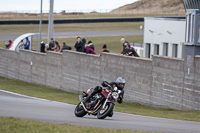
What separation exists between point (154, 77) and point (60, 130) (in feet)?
39.4

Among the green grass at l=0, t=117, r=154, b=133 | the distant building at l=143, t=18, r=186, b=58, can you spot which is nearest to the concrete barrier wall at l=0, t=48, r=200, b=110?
the green grass at l=0, t=117, r=154, b=133

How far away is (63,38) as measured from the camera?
198 feet

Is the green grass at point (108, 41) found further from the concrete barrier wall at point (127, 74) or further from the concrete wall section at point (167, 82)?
the concrete wall section at point (167, 82)

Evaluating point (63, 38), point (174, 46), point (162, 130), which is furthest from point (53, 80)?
point (63, 38)

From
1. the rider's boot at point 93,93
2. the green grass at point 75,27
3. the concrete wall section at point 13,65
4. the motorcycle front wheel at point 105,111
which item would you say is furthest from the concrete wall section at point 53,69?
the green grass at point 75,27

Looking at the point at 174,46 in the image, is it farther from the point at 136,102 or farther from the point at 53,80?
the point at 136,102

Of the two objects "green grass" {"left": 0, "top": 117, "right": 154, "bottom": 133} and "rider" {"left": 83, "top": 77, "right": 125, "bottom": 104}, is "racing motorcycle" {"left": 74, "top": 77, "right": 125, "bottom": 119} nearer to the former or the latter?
"rider" {"left": 83, "top": 77, "right": 125, "bottom": 104}

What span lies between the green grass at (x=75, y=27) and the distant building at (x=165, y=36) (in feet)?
83.5

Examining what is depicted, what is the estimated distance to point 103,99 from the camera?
13.5 meters

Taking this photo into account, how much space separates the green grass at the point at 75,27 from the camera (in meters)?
64.1

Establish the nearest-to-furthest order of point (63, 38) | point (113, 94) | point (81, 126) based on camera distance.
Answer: point (81, 126) < point (113, 94) < point (63, 38)

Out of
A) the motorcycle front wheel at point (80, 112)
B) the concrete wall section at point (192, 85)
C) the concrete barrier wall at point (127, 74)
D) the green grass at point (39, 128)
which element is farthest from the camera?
the concrete barrier wall at point (127, 74)

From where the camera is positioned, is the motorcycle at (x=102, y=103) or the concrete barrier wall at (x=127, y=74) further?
the concrete barrier wall at (x=127, y=74)

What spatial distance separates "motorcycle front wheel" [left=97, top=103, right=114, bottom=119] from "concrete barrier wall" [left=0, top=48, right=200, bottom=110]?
23.4ft
